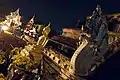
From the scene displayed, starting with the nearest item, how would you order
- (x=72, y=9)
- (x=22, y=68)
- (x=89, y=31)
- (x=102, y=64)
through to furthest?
1. (x=89, y=31)
2. (x=102, y=64)
3. (x=22, y=68)
4. (x=72, y=9)

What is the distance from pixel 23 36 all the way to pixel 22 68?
5.11 feet

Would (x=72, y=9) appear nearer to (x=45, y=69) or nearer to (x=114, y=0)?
(x=114, y=0)

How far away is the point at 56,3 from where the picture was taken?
504 centimetres

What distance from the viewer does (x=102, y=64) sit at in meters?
3.49

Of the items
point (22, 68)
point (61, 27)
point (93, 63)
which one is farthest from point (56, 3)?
point (93, 63)

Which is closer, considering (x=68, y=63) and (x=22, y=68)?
(x=68, y=63)

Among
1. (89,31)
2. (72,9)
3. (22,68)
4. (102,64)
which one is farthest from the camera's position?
(72,9)

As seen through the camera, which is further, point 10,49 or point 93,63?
point 10,49

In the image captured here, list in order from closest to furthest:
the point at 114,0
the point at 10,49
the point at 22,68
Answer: the point at 22,68 → the point at 114,0 → the point at 10,49

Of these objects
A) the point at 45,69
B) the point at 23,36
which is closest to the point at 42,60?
the point at 45,69

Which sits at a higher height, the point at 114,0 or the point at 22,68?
the point at 114,0

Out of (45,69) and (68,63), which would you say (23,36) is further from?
(68,63)

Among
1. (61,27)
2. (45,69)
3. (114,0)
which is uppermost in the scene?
(114,0)

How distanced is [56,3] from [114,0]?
1.18m
